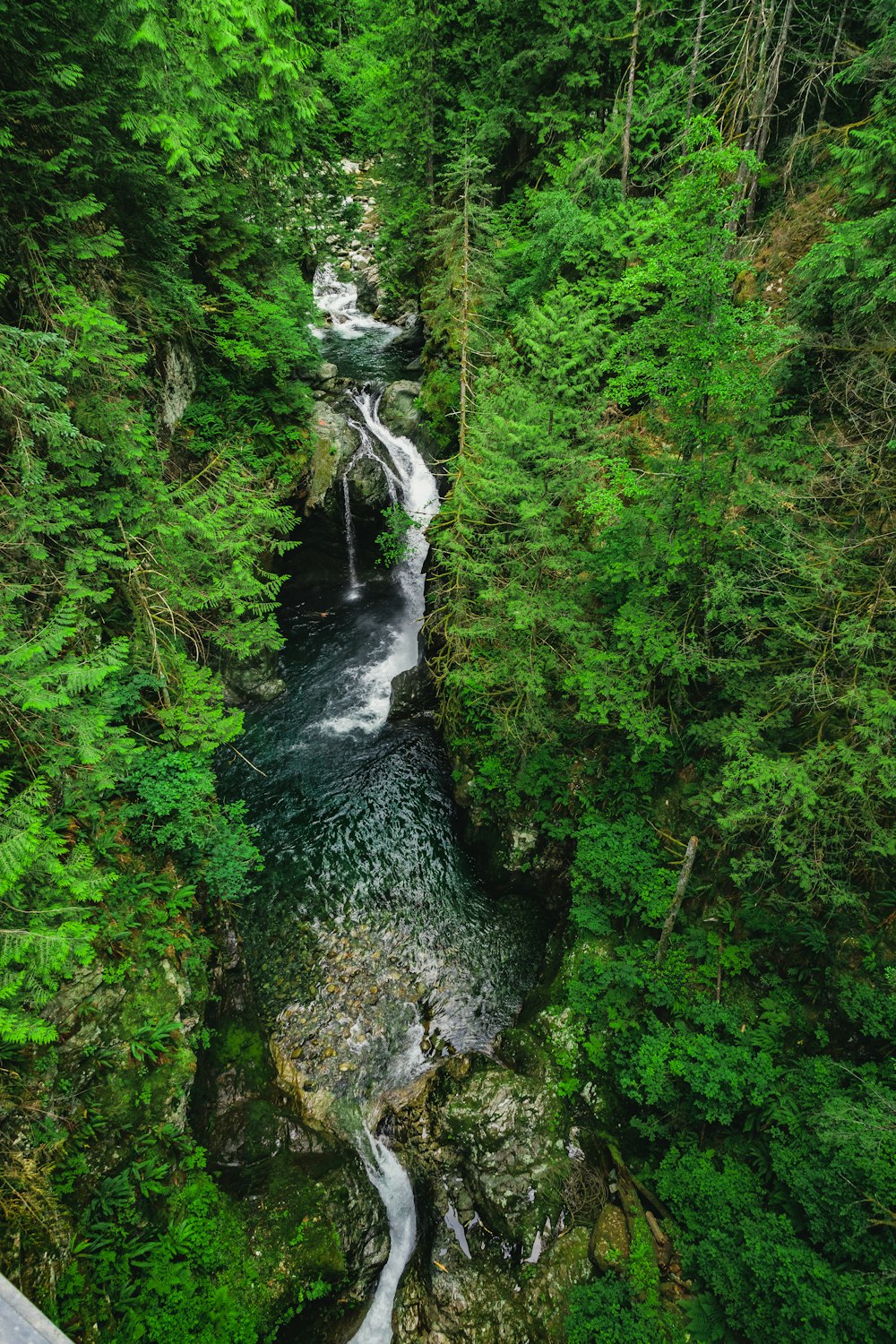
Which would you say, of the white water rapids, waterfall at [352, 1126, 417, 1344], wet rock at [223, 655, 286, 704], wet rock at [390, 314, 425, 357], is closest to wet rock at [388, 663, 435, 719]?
the white water rapids

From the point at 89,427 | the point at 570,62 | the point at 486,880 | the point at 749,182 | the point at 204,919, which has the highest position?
the point at 570,62

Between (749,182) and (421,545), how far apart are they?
10.6 meters

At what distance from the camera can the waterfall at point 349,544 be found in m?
15.3

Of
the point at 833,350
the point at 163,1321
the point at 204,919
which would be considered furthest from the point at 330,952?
the point at 833,350

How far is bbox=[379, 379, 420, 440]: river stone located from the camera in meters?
17.1

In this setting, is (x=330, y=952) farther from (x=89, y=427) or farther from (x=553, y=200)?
(x=553, y=200)

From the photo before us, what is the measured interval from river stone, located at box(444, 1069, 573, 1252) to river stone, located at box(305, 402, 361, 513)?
13.3 metres

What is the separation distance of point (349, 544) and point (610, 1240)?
1467 cm

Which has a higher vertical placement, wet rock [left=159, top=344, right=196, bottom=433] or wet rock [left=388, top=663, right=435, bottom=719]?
wet rock [left=159, top=344, right=196, bottom=433]

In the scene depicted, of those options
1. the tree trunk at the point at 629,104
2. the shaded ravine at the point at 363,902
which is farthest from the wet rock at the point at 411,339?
the tree trunk at the point at 629,104

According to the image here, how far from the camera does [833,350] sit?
6805mm

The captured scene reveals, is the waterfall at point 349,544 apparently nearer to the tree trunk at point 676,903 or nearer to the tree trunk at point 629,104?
the tree trunk at point 629,104

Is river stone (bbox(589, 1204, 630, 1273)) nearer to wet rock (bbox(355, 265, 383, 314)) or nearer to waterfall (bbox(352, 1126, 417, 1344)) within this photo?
waterfall (bbox(352, 1126, 417, 1344))

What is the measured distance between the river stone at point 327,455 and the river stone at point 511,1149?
13252mm
